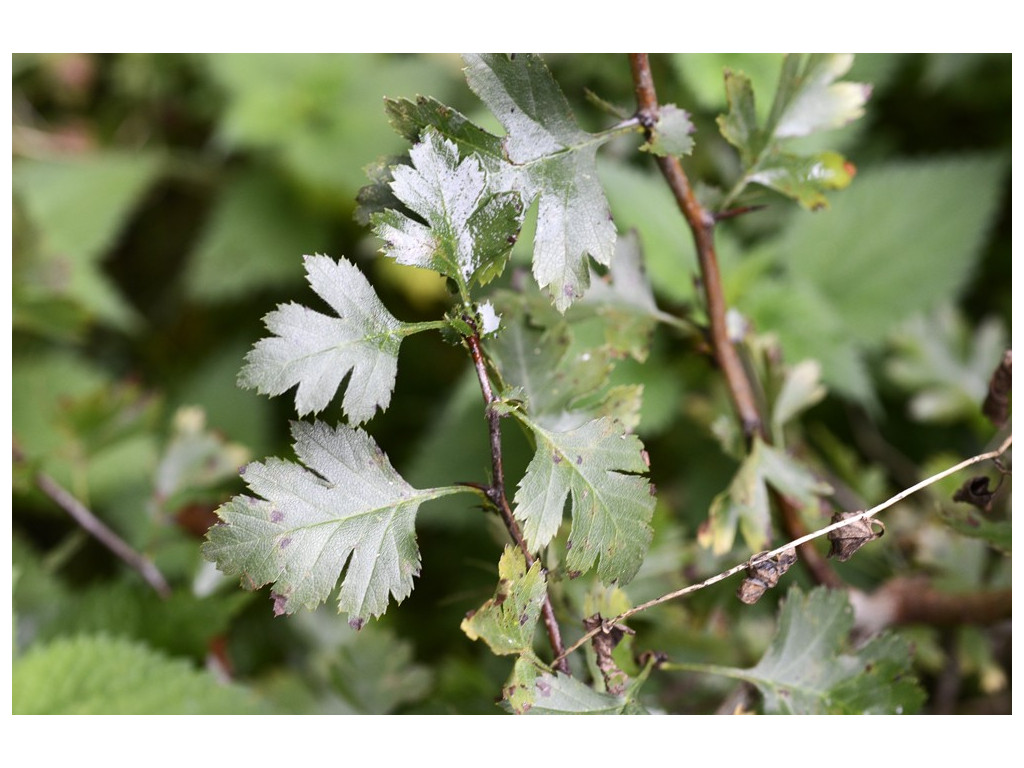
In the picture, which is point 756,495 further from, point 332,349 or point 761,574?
point 332,349

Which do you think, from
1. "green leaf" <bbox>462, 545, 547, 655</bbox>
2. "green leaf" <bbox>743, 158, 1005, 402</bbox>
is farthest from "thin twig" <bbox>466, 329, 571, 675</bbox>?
"green leaf" <bbox>743, 158, 1005, 402</bbox>

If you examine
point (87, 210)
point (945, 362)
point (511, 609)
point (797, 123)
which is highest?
point (87, 210)

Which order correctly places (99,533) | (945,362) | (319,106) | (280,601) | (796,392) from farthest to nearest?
(319,106), (945,362), (99,533), (796,392), (280,601)

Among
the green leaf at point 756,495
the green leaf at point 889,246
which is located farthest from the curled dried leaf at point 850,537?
the green leaf at point 889,246

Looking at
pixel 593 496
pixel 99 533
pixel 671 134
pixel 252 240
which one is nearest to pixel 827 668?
pixel 593 496

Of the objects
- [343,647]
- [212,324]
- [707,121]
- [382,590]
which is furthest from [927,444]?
[212,324]
